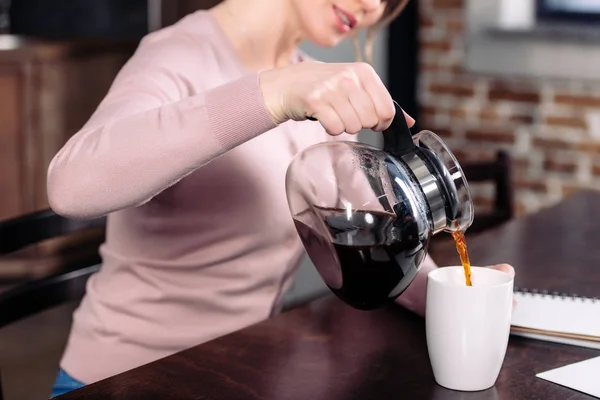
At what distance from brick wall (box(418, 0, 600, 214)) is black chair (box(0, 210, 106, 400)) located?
6.90ft

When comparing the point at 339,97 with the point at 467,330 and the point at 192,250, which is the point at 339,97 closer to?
the point at 467,330

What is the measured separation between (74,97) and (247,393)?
259 centimetres

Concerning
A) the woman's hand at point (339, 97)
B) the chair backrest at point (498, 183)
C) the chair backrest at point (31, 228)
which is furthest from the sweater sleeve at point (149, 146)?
the chair backrest at point (498, 183)

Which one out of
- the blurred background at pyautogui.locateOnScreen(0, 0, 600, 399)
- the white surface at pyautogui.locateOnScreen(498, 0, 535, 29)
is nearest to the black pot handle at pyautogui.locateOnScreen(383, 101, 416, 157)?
the blurred background at pyautogui.locateOnScreen(0, 0, 600, 399)

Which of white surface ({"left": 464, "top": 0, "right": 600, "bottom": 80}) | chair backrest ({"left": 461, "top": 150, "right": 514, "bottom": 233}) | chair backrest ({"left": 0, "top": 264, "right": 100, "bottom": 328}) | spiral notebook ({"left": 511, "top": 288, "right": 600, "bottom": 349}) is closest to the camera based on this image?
spiral notebook ({"left": 511, "top": 288, "right": 600, "bottom": 349})

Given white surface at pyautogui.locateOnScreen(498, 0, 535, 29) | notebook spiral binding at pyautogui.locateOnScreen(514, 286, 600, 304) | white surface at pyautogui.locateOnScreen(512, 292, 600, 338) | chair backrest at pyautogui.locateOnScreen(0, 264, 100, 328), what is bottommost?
white surface at pyautogui.locateOnScreen(498, 0, 535, 29)

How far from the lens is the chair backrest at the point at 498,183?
1.83 metres

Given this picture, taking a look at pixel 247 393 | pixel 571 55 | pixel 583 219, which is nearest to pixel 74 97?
pixel 571 55

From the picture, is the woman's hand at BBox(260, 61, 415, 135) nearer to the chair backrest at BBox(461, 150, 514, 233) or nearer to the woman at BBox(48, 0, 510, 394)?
the woman at BBox(48, 0, 510, 394)

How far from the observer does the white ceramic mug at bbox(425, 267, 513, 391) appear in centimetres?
86

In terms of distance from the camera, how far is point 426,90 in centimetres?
331

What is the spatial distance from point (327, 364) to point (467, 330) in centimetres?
16

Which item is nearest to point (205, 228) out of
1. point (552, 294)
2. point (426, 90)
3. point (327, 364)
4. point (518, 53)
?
point (327, 364)

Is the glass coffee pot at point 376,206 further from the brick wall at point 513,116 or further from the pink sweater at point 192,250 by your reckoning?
the brick wall at point 513,116
